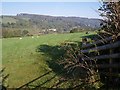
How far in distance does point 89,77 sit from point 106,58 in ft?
2.96

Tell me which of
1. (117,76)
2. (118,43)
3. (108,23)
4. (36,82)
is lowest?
(36,82)

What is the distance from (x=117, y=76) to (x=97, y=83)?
873mm

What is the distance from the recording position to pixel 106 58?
32.3 feet

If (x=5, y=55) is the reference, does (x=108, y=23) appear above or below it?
above

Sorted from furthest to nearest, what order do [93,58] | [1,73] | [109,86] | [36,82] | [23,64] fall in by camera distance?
[23,64]
[1,73]
[36,82]
[93,58]
[109,86]

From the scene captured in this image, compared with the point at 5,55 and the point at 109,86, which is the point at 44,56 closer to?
the point at 5,55

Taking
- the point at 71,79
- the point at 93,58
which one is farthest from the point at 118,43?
the point at 71,79

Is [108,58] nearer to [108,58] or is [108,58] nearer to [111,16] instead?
[108,58]

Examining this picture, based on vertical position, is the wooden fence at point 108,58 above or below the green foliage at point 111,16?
below

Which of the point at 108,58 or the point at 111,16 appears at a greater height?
the point at 111,16

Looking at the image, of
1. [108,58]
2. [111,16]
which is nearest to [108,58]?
[108,58]

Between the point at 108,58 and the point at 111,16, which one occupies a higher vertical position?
the point at 111,16

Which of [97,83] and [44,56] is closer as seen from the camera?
[97,83]

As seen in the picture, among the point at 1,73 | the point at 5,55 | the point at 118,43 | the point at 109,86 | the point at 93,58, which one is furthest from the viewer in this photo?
the point at 5,55
